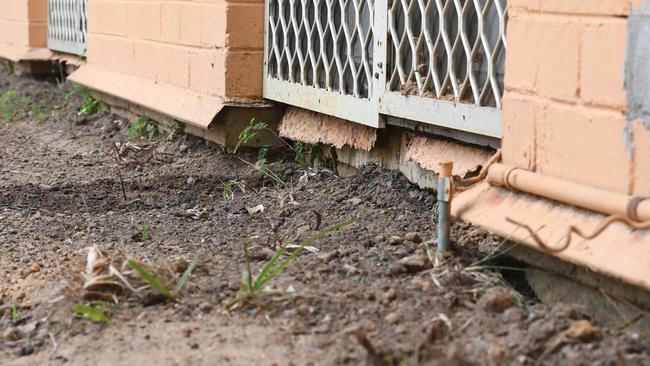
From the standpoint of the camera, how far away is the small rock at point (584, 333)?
8.84 ft

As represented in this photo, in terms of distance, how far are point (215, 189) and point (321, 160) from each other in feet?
1.85

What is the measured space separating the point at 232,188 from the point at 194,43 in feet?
3.59

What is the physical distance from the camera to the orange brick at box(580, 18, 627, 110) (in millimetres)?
2836

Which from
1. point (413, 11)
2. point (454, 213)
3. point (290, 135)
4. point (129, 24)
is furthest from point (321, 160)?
point (129, 24)

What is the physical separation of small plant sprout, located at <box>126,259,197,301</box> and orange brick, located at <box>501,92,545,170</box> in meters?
1.06

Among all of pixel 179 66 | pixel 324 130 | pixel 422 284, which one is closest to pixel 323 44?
pixel 324 130

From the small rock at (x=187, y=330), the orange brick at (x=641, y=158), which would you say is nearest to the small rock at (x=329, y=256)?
the small rock at (x=187, y=330)

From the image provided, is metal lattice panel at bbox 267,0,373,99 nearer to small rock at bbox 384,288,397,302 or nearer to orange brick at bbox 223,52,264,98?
orange brick at bbox 223,52,264,98

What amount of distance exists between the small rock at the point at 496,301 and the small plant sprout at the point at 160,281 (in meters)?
0.91

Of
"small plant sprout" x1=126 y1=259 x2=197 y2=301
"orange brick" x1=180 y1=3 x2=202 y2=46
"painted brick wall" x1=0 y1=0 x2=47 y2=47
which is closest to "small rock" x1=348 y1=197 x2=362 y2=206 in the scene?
"small plant sprout" x1=126 y1=259 x2=197 y2=301

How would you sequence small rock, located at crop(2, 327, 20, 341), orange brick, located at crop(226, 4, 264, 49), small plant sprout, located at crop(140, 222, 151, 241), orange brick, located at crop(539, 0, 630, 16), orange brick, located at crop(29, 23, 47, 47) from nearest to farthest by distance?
orange brick, located at crop(539, 0, 630, 16)
small rock, located at crop(2, 327, 20, 341)
small plant sprout, located at crop(140, 222, 151, 241)
orange brick, located at crop(226, 4, 264, 49)
orange brick, located at crop(29, 23, 47, 47)

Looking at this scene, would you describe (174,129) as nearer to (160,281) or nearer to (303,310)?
(160,281)

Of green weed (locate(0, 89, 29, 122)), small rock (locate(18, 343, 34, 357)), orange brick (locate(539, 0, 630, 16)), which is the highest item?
orange brick (locate(539, 0, 630, 16))

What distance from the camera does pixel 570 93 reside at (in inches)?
119
